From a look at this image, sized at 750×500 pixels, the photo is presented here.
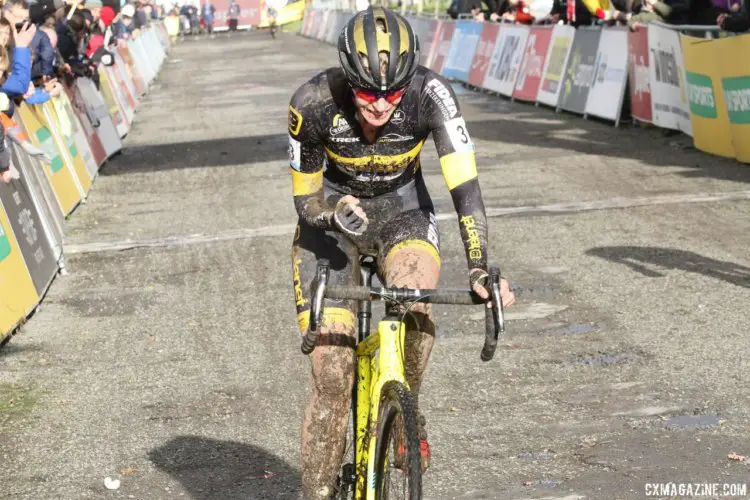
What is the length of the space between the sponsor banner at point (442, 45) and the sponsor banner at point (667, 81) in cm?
1406

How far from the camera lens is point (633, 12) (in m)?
20.8

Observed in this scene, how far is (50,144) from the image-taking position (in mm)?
14953

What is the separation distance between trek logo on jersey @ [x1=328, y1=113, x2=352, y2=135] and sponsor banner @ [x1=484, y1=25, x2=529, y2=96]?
2088 cm

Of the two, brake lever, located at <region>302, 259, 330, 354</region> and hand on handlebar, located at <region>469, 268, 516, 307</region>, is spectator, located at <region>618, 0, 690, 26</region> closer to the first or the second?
hand on handlebar, located at <region>469, 268, 516, 307</region>

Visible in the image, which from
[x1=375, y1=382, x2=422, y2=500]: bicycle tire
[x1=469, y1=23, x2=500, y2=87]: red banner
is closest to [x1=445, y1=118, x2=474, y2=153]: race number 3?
[x1=375, y1=382, x2=422, y2=500]: bicycle tire

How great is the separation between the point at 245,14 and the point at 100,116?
80390mm

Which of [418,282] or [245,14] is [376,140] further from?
[245,14]

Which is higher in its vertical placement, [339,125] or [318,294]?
[339,125]

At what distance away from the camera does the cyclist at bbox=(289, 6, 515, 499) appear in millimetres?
4930

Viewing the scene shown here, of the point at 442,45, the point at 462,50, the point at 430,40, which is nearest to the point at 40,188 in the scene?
the point at 462,50

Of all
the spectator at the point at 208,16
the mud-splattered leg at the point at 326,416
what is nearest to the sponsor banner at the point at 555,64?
the mud-splattered leg at the point at 326,416

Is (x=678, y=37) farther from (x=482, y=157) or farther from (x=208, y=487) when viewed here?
(x=208, y=487)

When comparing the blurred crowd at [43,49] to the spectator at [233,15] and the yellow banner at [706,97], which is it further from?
the spectator at [233,15]

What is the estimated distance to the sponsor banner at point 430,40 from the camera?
35.1m
